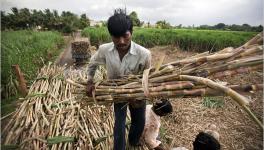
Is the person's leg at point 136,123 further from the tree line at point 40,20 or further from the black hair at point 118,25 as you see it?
the tree line at point 40,20

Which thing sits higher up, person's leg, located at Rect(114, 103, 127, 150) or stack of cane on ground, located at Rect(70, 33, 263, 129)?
stack of cane on ground, located at Rect(70, 33, 263, 129)

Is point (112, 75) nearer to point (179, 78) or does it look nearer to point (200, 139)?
point (179, 78)

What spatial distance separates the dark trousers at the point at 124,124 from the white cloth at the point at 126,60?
0.31 metres

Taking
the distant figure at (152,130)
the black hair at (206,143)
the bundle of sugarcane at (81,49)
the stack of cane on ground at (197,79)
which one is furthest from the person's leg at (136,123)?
the bundle of sugarcane at (81,49)

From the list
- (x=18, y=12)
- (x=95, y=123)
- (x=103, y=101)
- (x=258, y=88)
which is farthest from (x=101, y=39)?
(x=18, y=12)

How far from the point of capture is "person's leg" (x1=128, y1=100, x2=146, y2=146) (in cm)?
253

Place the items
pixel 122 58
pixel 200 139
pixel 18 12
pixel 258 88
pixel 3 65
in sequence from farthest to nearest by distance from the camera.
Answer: pixel 18 12
pixel 3 65
pixel 122 58
pixel 200 139
pixel 258 88

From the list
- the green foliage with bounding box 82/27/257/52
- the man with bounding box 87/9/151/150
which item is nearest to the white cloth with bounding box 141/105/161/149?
the man with bounding box 87/9/151/150

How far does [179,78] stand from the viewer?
68.2 inches

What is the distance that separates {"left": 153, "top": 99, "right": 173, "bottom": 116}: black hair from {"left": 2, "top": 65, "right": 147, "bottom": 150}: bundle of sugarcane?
76cm

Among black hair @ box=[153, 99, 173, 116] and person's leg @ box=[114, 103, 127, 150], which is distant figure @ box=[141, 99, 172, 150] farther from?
person's leg @ box=[114, 103, 127, 150]

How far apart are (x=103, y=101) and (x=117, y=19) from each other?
71 cm

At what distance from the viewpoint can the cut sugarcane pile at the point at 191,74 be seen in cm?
148

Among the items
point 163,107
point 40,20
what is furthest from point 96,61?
point 40,20
